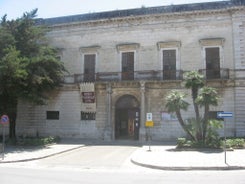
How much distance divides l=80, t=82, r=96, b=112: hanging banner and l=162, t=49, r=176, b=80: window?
253 inches

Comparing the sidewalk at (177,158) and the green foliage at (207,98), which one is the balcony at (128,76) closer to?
the green foliage at (207,98)

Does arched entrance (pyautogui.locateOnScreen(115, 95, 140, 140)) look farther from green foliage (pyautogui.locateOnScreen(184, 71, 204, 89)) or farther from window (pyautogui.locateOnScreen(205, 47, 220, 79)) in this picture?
green foliage (pyautogui.locateOnScreen(184, 71, 204, 89))

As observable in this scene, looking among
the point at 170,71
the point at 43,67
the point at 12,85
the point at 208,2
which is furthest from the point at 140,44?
the point at 12,85

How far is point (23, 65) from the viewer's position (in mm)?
23344

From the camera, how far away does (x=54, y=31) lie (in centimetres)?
3194

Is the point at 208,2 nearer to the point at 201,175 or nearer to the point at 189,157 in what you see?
the point at 189,157

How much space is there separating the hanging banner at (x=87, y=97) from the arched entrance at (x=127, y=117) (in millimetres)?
2200

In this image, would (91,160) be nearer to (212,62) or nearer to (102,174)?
(102,174)

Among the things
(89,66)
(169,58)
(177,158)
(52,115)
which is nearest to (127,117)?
(89,66)

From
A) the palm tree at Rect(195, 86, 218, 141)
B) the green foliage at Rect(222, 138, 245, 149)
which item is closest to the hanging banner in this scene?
the palm tree at Rect(195, 86, 218, 141)

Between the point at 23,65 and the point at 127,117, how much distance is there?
34.0 ft

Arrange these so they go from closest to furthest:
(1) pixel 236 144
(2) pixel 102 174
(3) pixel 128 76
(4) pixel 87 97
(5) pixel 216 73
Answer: (2) pixel 102 174
(1) pixel 236 144
(5) pixel 216 73
(3) pixel 128 76
(4) pixel 87 97

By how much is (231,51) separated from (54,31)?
16.3m

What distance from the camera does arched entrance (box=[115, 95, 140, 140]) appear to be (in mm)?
29109
